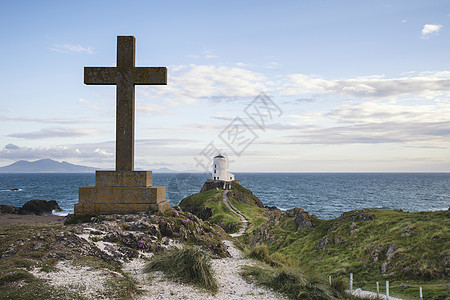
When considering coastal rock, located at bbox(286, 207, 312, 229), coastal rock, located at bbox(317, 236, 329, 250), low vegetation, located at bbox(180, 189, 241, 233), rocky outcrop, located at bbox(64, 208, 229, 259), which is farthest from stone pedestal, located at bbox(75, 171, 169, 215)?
low vegetation, located at bbox(180, 189, 241, 233)

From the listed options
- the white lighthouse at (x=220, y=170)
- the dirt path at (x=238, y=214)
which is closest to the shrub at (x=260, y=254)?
the dirt path at (x=238, y=214)

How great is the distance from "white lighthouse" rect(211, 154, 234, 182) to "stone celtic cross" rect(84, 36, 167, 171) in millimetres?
56827

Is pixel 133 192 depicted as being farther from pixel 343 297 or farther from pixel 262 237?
pixel 262 237

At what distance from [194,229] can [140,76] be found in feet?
19.3

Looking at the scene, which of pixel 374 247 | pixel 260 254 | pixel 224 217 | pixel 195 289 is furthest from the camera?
pixel 224 217

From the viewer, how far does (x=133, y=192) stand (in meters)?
11.3

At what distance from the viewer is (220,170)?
69062mm

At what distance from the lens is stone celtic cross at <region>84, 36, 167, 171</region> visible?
11.6m

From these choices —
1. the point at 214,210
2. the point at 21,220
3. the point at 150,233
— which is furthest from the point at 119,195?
the point at 214,210

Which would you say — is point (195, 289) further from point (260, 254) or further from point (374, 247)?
point (374, 247)

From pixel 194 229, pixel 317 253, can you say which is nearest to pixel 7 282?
pixel 194 229

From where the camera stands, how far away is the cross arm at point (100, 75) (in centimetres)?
1170

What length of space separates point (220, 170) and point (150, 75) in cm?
5788

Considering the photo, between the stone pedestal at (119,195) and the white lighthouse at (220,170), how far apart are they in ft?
187
